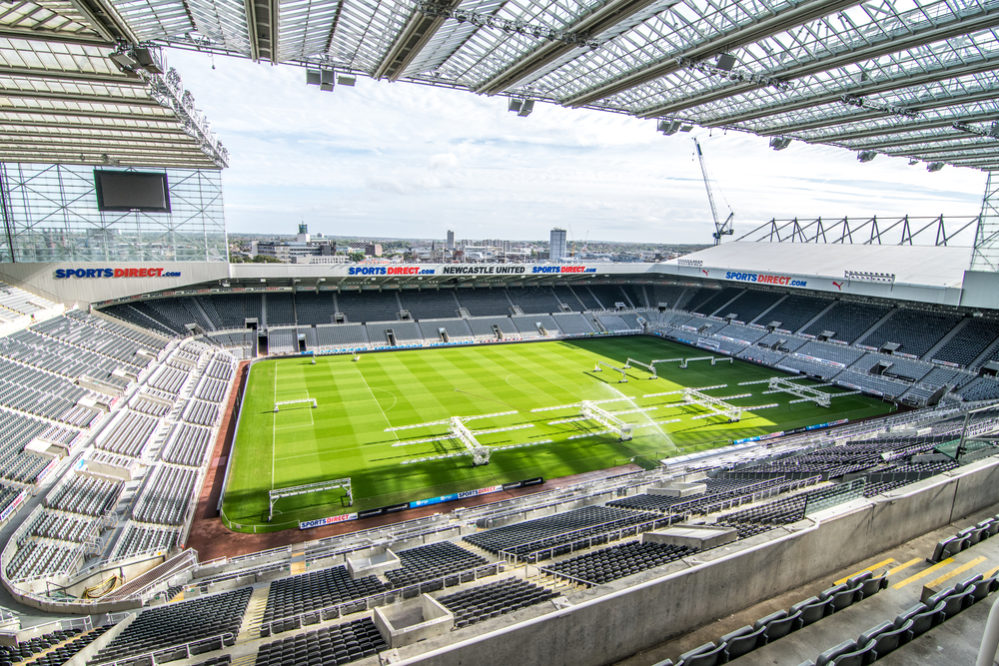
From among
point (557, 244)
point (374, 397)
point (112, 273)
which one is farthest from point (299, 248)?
point (374, 397)

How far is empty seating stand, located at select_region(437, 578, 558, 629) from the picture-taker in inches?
268

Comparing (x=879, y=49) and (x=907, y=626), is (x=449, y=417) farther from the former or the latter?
(x=907, y=626)

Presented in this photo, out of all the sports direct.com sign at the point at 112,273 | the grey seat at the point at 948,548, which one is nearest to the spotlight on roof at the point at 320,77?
the grey seat at the point at 948,548

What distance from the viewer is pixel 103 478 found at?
19.0m

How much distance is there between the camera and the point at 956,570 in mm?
7574

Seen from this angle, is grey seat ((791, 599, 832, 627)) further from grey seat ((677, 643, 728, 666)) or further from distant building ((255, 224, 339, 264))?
distant building ((255, 224, 339, 264))

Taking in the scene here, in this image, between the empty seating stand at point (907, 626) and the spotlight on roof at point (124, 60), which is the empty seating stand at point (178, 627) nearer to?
the empty seating stand at point (907, 626)

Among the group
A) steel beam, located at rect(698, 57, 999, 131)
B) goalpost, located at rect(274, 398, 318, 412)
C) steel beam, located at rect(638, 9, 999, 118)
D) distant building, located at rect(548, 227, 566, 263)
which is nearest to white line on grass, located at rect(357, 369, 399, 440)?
goalpost, located at rect(274, 398, 318, 412)

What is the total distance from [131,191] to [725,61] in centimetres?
3869

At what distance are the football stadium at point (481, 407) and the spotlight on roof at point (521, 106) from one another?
0.11m

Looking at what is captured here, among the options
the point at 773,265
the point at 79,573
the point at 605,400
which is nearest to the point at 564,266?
the point at 773,265

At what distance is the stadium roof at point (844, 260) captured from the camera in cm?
3575

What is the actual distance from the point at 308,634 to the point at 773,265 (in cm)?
4999

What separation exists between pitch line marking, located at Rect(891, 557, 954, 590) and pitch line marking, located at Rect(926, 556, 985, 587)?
13cm
